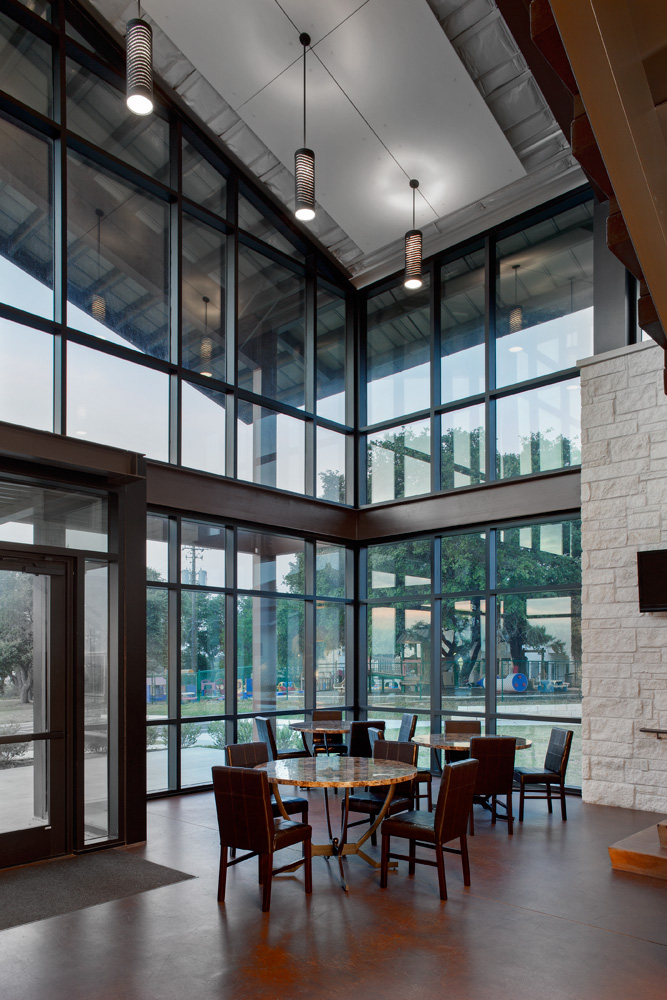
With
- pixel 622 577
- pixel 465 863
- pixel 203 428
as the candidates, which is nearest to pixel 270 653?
pixel 203 428

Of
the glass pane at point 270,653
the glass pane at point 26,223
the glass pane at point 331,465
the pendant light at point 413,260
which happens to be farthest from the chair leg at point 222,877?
the glass pane at point 331,465

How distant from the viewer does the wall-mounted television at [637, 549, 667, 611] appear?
7277mm

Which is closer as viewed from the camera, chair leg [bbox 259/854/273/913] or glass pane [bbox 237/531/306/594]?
chair leg [bbox 259/854/273/913]

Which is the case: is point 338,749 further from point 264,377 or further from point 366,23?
point 366,23

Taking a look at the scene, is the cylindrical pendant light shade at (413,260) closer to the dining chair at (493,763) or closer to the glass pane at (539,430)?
the glass pane at (539,430)

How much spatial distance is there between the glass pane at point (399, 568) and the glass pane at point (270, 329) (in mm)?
2288

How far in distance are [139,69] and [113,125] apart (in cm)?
331

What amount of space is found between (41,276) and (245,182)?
11.3 feet

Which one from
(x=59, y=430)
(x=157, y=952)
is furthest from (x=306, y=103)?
(x=157, y=952)

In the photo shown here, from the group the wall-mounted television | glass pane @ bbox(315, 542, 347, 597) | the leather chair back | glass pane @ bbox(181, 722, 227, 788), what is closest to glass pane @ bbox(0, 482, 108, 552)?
the leather chair back

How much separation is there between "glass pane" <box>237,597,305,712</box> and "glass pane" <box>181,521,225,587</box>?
0.51m

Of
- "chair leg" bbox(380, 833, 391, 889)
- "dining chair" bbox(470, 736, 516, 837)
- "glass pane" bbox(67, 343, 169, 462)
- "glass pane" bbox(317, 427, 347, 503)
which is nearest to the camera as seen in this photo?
"chair leg" bbox(380, 833, 391, 889)

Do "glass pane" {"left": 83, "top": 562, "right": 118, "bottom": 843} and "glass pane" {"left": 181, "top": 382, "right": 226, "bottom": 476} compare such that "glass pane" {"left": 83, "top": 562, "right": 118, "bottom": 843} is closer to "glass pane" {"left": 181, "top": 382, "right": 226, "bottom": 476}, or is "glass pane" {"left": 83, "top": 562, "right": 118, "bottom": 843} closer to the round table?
the round table

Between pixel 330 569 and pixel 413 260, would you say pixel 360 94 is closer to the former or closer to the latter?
pixel 413 260
